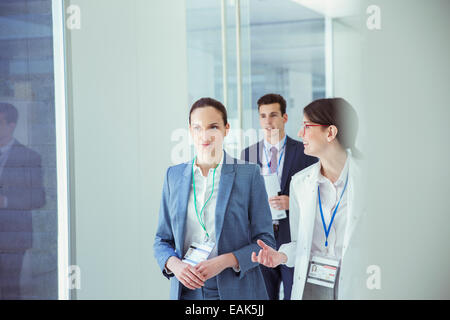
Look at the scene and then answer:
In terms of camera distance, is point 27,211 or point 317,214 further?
point 27,211

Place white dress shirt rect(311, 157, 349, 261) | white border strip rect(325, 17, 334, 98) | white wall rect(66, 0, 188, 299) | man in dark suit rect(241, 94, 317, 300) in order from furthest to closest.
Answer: white wall rect(66, 0, 188, 299), white border strip rect(325, 17, 334, 98), man in dark suit rect(241, 94, 317, 300), white dress shirt rect(311, 157, 349, 261)

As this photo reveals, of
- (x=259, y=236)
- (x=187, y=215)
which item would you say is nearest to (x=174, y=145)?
(x=187, y=215)

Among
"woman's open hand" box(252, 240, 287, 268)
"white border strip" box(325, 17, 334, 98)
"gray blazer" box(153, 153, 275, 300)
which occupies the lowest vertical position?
"woman's open hand" box(252, 240, 287, 268)

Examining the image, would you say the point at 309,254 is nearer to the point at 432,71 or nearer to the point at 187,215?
the point at 187,215

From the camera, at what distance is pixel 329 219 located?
319cm

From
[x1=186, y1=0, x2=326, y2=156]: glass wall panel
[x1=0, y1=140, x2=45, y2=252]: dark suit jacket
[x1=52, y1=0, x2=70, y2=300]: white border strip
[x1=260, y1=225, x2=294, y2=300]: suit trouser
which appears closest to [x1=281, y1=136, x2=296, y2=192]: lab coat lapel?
[x1=186, y1=0, x2=326, y2=156]: glass wall panel

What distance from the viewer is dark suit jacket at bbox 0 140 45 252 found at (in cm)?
350

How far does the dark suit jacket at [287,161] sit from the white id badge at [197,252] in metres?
0.45

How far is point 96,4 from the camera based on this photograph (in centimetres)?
363

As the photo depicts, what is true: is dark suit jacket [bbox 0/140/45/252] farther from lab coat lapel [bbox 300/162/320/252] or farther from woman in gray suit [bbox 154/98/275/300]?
lab coat lapel [bbox 300/162/320/252]

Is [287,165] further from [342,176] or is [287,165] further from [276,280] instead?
[276,280]

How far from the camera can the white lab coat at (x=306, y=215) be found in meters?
3.21

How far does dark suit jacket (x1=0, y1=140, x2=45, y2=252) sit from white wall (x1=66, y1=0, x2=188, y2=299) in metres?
0.24

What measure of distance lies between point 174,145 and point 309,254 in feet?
3.64
